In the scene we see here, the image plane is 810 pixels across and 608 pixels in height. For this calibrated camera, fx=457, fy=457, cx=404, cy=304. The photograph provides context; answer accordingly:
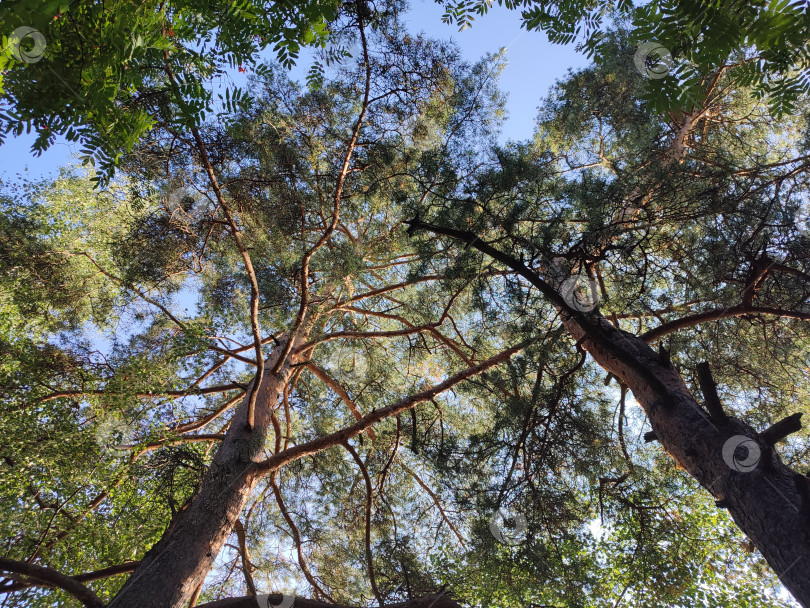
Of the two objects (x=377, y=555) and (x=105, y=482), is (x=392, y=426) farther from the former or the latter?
(x=105, y=482)

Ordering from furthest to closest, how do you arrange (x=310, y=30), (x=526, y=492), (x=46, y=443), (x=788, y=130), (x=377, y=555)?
1. (x=788, y=130)
2. (x=377, y=555)
3. (x=526, y=492)
4. (x=46, y=443)
5. (x=310, y=30)

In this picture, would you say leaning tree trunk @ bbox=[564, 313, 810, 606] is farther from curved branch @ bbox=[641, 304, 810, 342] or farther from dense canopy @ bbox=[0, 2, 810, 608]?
curved branch @ bbox=[641, 304, 810, 342]

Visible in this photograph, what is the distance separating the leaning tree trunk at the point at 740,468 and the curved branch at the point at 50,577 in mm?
4199

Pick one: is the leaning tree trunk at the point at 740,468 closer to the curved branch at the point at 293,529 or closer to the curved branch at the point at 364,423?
the curved branch at the point at 364,423

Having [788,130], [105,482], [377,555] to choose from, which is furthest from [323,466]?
[788,130]

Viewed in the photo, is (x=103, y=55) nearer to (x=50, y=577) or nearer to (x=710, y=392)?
(x=50, y=577)

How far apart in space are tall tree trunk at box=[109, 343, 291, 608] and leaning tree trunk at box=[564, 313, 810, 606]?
3599mm

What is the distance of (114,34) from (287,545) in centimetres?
734

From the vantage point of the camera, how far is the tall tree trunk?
3.50 metres

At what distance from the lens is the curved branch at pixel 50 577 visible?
3.01m

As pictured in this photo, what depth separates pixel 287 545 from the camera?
7.25 meters

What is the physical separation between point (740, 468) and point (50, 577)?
15.4 ft

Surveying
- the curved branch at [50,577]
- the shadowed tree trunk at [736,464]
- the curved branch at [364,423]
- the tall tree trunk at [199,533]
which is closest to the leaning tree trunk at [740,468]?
the shadowed tree trunk at [736,464]

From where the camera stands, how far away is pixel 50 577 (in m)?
3.17
